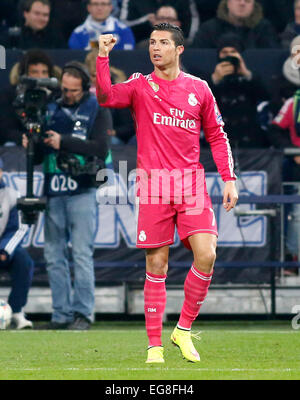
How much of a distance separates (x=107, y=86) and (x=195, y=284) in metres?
1.50

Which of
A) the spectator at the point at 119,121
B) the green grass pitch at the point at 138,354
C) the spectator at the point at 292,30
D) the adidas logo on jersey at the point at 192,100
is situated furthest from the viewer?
the spectator at the point at 292,30

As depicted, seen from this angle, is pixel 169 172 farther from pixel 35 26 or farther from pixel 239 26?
pixel 35 26

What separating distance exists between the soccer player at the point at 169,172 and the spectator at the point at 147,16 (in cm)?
639

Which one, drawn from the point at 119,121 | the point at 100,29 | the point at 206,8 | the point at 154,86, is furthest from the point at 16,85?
the point at 154,86

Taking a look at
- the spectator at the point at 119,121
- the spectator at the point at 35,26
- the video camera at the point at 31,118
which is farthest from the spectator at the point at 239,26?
the video camera at the point at 31,118

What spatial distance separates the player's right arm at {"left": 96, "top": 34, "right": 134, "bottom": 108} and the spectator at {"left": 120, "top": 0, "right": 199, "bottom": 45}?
21.2ft

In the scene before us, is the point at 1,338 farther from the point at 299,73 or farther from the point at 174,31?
the point at 299,73

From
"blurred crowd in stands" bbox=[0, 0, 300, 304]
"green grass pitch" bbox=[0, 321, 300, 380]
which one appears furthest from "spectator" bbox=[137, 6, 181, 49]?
"green grass pitch" bbox=[0, 321, 300, 380]

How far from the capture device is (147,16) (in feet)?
44.5

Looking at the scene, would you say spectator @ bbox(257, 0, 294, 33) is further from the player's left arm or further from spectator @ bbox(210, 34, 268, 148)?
the player's left arm

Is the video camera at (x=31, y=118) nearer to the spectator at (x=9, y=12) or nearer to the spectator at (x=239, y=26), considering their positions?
the spectator at (x=239, y=26)

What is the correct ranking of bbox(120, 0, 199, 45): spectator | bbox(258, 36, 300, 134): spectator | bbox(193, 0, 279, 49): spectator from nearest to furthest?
bbox(258, 36, 300, 134): spectator < bbox(193, 0, 279, 49): spectator < bbox(120, 0, 199, 45): spectator

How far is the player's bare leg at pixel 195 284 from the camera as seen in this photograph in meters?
7.12

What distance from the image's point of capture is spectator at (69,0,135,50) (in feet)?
42.3
